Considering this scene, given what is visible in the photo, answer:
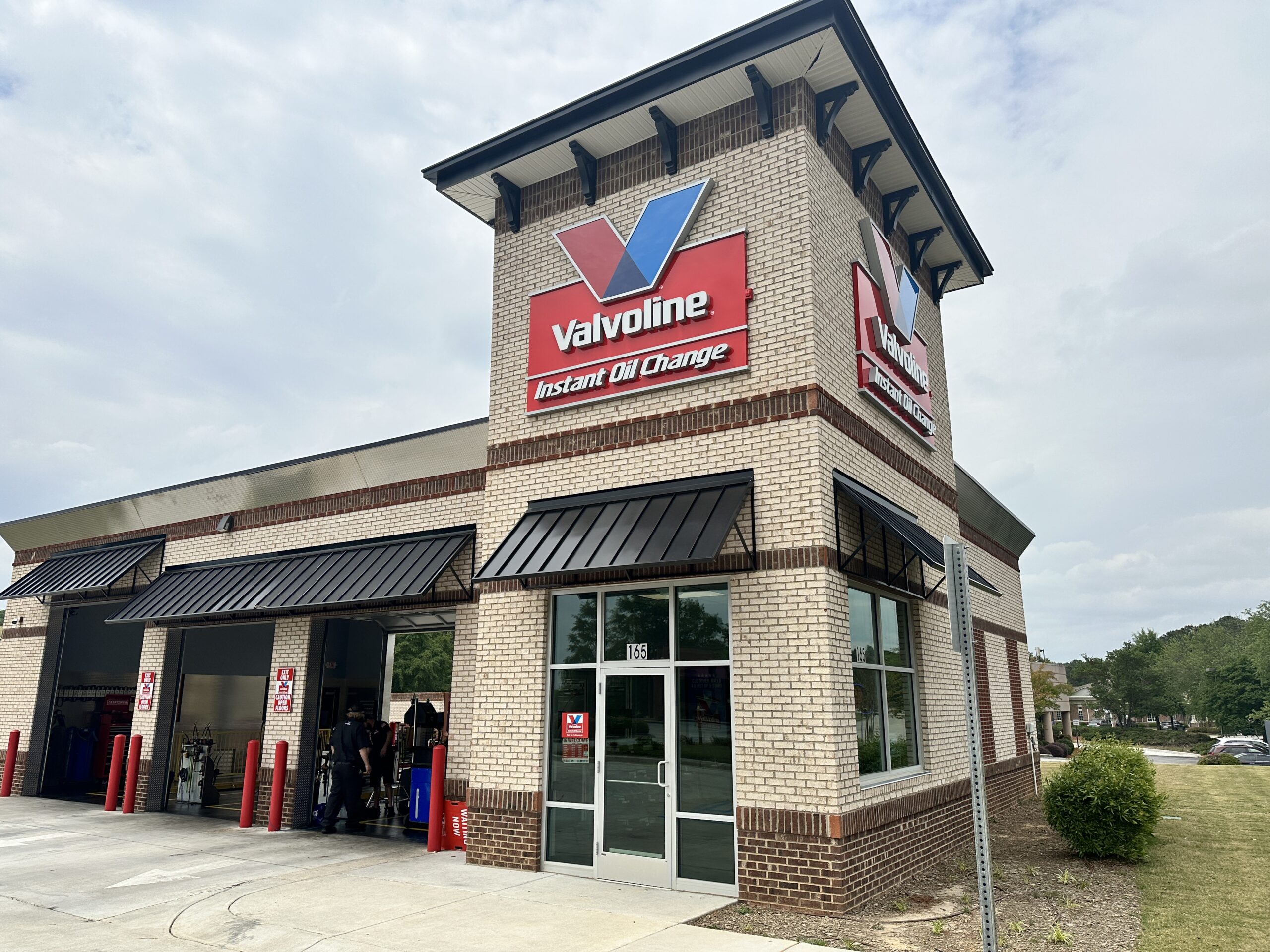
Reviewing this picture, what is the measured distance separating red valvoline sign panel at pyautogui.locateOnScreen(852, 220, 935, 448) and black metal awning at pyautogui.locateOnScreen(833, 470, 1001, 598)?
149 centimetres

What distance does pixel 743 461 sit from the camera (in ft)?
31.9

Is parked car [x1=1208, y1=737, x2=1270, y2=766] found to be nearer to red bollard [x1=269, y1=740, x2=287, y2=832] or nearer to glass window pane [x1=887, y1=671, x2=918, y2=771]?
glass window pane [x1=887, y1=671, x2=918, y2=771]

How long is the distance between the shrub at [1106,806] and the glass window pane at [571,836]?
6.29 m

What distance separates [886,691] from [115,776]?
14699 mm

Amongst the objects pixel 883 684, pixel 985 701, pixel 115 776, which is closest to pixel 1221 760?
pixel 985 701

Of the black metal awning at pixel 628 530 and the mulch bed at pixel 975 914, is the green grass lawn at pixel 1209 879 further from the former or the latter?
the black metal awning at pixel 628 530

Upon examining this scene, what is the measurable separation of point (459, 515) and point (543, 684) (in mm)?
3857

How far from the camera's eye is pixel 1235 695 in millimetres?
63500

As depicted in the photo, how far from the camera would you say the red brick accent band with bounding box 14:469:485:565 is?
13.7 metres

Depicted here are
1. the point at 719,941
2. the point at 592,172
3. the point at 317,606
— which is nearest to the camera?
the point at 719,941

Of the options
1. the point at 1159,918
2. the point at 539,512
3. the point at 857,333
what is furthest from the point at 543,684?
the point at 1159,918

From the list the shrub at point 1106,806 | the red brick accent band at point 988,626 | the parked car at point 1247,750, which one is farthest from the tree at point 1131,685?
the shrub at point 1106,806

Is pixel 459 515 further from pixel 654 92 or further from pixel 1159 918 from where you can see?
pixel 1159 918

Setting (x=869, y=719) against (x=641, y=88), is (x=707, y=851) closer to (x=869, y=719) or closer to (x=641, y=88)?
(x=869, y=719)
